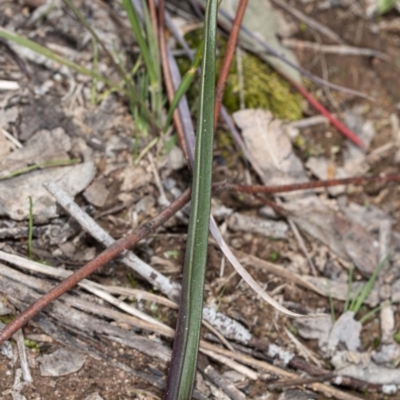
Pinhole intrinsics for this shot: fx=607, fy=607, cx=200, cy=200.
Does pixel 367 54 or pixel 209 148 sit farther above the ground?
pixel 367 54

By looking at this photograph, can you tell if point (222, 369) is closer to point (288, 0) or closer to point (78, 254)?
point (78, 254)

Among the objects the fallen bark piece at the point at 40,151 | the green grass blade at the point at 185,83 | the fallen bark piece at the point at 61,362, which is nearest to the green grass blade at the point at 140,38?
the green grass blade at the point at 185,83

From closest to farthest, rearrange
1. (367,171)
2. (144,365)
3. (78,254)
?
(144,365) → (78,254) → (367,171)

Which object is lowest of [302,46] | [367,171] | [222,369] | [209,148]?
[222,369]

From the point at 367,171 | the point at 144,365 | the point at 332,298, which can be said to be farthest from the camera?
the point at 367,171

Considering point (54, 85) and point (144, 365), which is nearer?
point (144, 365)

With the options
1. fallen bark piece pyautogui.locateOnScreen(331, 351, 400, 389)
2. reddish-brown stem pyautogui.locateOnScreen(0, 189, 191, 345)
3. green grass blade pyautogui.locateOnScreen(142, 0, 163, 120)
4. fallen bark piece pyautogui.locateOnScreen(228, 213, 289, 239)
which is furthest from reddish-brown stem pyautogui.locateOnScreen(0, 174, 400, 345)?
fallen bark piece pyautogui.locateOnScreen(331, 351, 400, 389)

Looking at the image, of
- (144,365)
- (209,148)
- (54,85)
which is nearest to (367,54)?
(54,85)

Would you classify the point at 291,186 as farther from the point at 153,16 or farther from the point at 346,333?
the point at 153,16

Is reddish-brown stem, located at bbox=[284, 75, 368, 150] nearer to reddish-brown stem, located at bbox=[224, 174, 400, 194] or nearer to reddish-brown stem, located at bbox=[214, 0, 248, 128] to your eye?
reddish-brown stem, located at bbox=[224, 174, 400, 194]
